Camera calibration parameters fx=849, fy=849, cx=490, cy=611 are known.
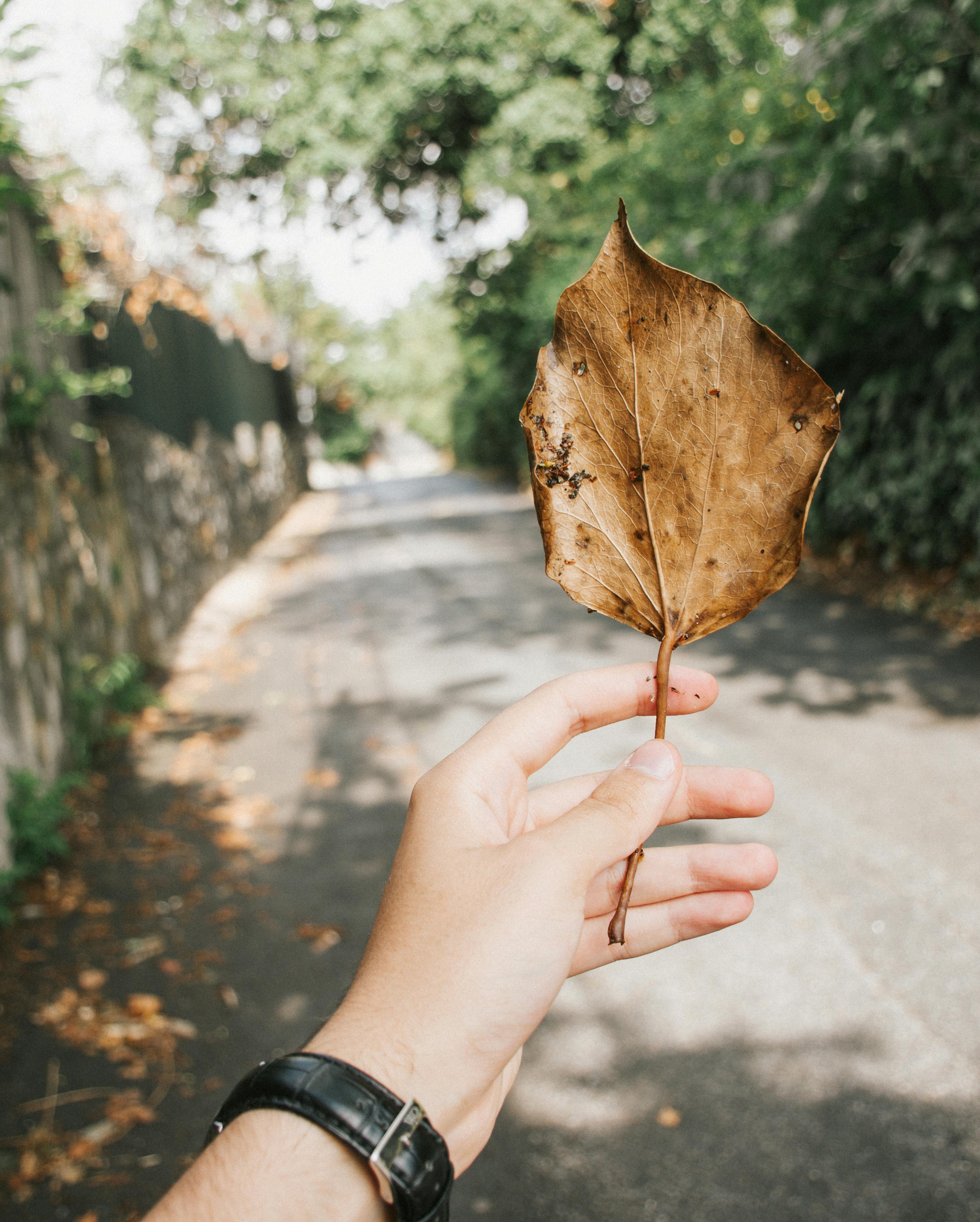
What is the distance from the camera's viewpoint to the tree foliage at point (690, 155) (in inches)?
210

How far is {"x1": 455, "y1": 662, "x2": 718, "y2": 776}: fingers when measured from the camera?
138 centimetres

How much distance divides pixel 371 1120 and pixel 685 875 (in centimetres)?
72

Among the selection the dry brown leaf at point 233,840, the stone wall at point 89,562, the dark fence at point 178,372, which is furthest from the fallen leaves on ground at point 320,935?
the dark fence at point 178,372

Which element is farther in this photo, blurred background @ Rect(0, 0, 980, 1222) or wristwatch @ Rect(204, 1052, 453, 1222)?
blurred background @ Rect(0, 0, 980, 1222)

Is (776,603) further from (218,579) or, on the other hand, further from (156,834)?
(218,579)

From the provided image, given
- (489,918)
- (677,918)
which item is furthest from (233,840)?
(489,918)

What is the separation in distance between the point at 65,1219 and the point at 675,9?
1687cm

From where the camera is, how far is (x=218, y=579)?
10422 millimetres

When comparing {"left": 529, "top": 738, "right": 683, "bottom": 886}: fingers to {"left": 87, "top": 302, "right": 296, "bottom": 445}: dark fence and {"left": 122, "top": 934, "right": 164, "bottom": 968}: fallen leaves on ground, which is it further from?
{"left": 87, "top": 302, "right": 296, "bottom": 445}: dark fence

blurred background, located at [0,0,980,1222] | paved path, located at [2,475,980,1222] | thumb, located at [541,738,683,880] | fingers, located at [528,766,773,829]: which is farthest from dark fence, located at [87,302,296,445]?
thumb, located at [541,738,683,880]

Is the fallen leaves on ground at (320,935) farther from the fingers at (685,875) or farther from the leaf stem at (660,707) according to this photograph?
the leaf stem at (660,707)

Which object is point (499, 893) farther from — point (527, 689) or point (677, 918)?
point (527, 689)

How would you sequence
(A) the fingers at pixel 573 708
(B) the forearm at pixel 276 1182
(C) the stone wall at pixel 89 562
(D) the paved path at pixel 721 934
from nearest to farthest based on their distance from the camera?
(B) the forearm at pixel 276 1182
(A) the fingers at pixel 573 708
(D) the paved path at pixel 721 934
(C) the stone wall at pixel 89 562

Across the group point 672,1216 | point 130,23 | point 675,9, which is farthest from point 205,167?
point 672,1216
